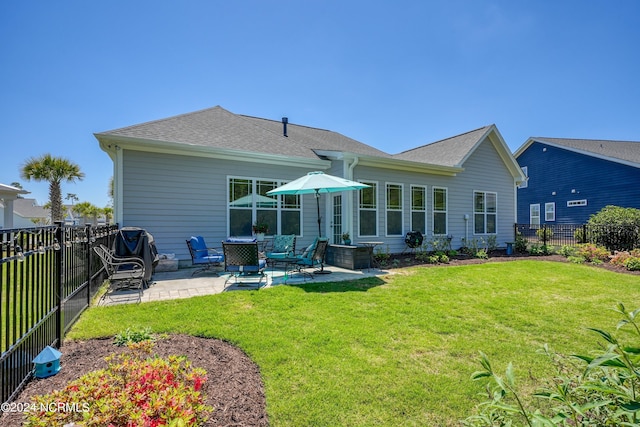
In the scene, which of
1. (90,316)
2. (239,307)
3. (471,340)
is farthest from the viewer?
(239,307)

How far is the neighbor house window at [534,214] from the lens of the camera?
2147 cm

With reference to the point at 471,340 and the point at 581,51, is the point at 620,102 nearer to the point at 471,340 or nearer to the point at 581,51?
the point at 581,51

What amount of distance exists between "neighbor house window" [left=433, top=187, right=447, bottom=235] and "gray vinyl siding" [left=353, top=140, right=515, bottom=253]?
0.20 m

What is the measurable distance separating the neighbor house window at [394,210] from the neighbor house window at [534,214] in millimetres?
16023

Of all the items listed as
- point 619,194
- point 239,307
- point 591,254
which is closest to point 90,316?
point 239,307

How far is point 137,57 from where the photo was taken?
9180 millimetres

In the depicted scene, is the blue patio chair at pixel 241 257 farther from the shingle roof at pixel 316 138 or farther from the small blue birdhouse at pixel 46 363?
the shingle roof at pixel 316 138

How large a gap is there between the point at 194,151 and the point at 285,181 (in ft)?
9.51

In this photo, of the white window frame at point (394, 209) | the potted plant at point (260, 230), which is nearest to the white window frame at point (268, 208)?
the potted plant at point (260, 230)

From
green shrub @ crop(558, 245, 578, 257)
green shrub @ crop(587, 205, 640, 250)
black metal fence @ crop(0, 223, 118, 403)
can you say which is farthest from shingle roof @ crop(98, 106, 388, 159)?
green shrub @ crop(587, 205, 640, 250)

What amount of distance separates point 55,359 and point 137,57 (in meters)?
9.54

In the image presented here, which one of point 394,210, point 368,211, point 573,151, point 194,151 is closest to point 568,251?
point 394,210

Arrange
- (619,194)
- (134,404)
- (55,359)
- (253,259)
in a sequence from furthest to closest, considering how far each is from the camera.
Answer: (619,194)
(253,259)
(55,359)
(134,404)

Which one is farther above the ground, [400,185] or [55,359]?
[400,185]
